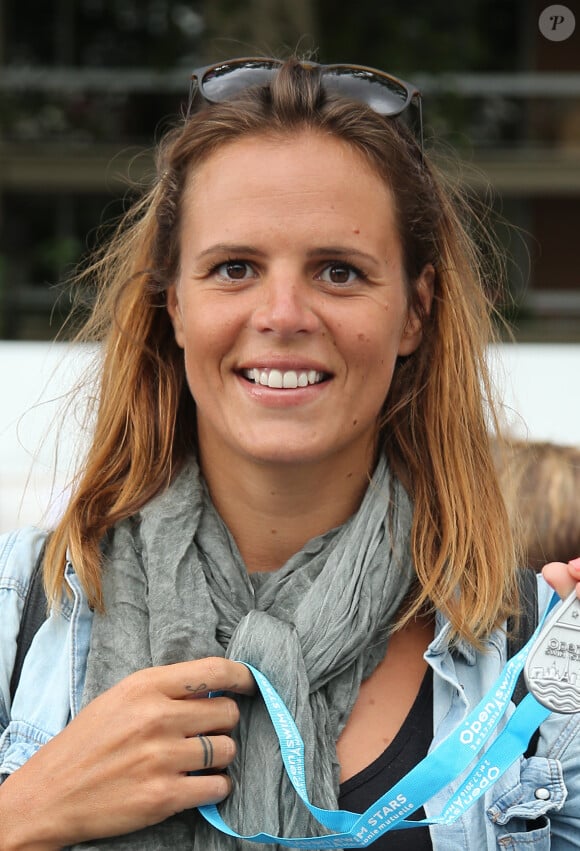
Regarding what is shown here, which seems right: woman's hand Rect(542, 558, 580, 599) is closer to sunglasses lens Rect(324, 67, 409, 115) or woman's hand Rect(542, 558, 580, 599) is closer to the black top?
the black top

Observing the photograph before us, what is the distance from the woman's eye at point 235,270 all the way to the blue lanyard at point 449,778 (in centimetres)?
77

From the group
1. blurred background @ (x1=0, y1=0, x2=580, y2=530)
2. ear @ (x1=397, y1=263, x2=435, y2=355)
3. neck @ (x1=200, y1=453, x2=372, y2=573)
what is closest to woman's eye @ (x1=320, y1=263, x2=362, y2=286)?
ear @ (x1=397, y1=263, x2=435, y2=355)

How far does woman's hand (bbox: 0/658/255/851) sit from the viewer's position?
1737 millimetres

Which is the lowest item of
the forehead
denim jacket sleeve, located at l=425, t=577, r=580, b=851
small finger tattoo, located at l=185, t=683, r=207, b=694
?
denim jacket sleeve, located at l=425, t=577, r=580, b=851

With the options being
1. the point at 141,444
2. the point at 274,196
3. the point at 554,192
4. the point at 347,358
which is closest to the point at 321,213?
the point at 274,196

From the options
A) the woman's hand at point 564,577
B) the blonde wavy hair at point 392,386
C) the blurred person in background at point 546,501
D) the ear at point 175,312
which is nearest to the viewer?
the woman's hand at point 564,577

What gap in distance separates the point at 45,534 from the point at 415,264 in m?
0.85

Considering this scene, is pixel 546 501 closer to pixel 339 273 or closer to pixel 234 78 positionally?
pixel 339 273

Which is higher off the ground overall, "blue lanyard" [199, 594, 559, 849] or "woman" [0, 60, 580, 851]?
"woman" [0, 60, 580, 851]

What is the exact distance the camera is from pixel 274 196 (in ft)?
6.41

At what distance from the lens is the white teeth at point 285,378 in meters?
1.95

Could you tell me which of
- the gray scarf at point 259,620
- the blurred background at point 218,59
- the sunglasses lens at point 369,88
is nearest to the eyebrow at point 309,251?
the sunglasses lens at point 369,88

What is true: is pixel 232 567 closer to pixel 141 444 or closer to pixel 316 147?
pixel 141 444

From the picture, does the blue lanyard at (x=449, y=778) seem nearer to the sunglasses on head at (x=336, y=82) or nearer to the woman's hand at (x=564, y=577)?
the woman's hand at (x=564, y=577)
